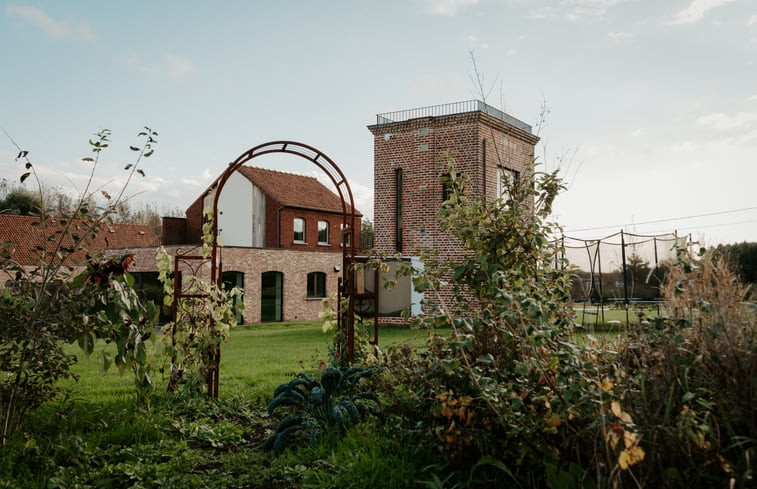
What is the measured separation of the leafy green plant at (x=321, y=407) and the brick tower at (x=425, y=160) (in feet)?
39.8

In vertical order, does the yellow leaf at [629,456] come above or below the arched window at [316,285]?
below

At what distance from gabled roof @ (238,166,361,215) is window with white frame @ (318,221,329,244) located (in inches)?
32.2

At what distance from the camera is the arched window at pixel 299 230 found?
88.9ft

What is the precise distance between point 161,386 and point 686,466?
5505 millimetres

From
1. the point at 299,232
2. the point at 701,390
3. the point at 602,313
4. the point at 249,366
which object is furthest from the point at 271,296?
the point at 701,390

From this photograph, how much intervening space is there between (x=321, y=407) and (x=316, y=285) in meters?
19.7

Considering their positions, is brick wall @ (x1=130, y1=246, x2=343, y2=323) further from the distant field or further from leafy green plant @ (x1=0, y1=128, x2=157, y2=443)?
leafy green plant @ (x1=0, y1=128, x2=157, y2=443)

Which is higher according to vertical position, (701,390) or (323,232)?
(323,232)

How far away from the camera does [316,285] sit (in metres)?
24.0

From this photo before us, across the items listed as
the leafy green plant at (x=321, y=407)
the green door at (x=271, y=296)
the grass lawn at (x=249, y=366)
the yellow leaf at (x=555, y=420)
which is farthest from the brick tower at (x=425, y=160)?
the yellow leaf at (x=555, y=420)

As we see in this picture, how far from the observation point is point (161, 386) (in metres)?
6.30

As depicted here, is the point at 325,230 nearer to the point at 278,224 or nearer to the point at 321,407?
the point at 278,224

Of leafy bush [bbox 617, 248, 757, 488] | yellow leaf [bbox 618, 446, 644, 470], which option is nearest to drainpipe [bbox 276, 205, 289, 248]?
leafy bush [bbox 617, 248, 757, 488]

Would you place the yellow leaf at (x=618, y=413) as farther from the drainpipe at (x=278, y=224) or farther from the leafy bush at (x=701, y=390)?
the drainpipe at (x=278, y=224)
